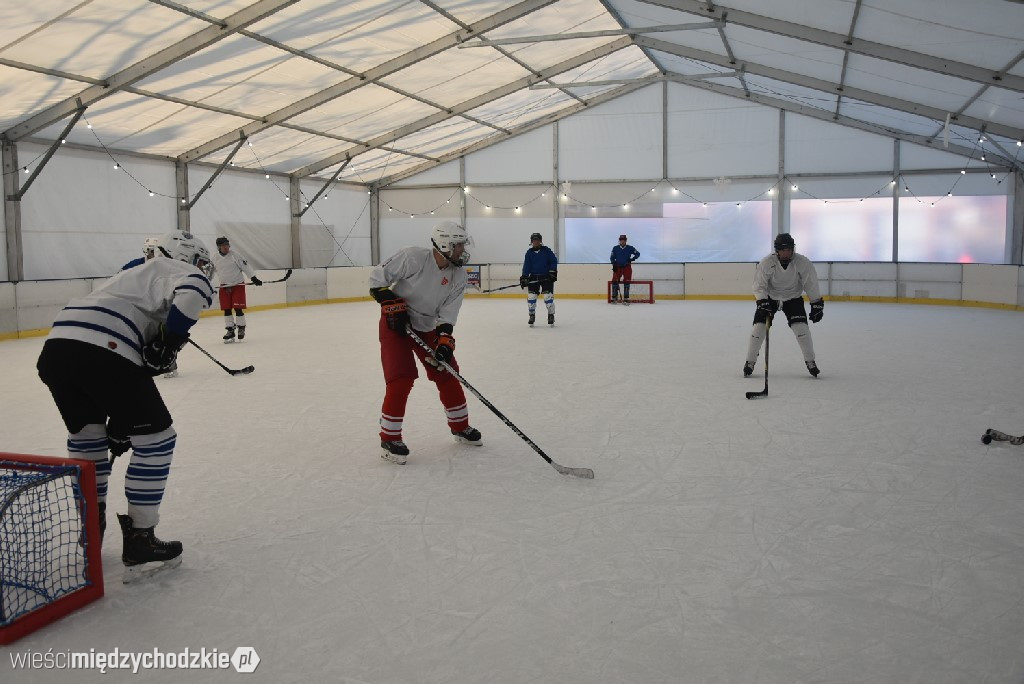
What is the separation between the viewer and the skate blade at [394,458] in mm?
3955

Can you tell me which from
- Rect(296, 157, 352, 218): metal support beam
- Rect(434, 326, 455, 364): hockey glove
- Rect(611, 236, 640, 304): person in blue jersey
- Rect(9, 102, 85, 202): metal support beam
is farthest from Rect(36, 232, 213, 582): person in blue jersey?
Rect(296, 157, 352, 218): metal support beam

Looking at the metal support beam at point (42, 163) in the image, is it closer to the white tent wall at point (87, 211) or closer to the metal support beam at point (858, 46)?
the white tent wall at point (87, 211)

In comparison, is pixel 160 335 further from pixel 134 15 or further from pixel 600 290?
pixel 600 290

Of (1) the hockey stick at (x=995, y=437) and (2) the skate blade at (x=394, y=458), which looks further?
(1) the hockey stick at (x=995, y=437)

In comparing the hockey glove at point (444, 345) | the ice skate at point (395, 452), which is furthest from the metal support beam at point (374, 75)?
the ice skate at point (395, 452)

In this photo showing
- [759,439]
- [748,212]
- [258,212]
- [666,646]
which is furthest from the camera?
[748,212]

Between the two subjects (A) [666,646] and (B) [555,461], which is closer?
(A) [666,646]

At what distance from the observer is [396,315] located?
4.00 meters

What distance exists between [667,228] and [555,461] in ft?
50.3

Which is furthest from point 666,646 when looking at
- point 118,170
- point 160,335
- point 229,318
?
point 118,170

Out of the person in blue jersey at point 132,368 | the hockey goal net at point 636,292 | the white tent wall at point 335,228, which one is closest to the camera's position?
the person in blue jersey at point 132,368

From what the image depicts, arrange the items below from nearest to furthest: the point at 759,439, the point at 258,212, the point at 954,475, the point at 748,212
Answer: the point at 954,475, the point at 759,439, the point at 258,212, the point at 748,212

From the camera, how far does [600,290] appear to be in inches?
683

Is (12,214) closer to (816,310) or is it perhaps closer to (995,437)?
(816,310)
